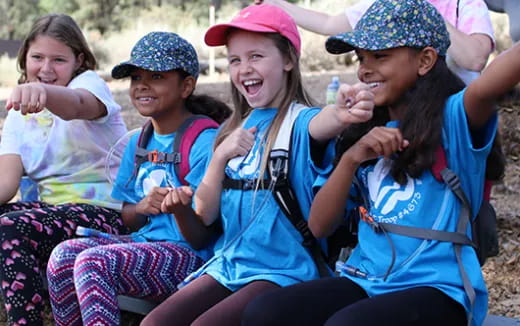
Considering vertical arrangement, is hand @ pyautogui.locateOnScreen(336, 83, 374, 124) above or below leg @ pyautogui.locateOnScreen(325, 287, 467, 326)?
above

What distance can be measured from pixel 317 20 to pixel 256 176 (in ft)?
3.92

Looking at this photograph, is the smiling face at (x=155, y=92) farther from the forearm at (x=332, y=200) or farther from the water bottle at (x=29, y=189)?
the forearm at (x=332, y=200)

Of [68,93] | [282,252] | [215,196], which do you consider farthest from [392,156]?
[68,93]

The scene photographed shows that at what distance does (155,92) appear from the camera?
3486 mm

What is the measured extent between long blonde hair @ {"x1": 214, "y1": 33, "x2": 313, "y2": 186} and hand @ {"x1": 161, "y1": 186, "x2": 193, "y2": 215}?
298 mm

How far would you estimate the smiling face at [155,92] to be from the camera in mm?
3490

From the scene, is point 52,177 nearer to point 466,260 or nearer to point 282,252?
point 282,252

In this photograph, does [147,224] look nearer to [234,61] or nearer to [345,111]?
[234,61]

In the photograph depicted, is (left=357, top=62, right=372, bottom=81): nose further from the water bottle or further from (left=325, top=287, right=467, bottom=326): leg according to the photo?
the water bottle

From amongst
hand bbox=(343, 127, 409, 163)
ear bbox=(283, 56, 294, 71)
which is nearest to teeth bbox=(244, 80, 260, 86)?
ear bbox=(283, 56, 294, 71)

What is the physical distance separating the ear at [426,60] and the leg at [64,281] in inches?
65.2

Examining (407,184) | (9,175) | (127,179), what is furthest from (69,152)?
(407,184)

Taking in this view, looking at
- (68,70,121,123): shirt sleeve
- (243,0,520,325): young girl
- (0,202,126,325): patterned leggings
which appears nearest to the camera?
(243,0,520,325): young girl

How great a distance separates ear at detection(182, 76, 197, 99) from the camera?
3.57 meters
